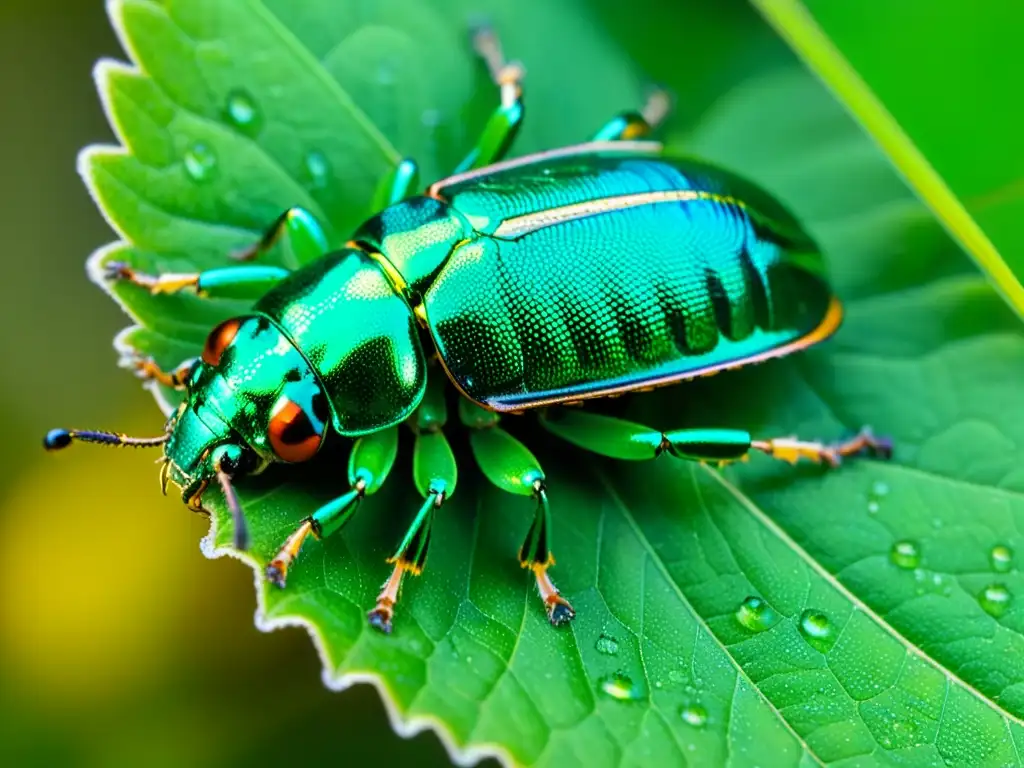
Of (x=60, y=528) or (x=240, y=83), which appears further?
(x=60, y=528)

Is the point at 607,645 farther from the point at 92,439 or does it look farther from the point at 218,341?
the point at 92,439

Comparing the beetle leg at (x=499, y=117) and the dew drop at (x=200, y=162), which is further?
the beetle leg at (x=499, y=117)

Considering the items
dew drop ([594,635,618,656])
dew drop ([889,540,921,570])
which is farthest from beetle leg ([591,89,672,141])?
dew drop ([594,635,618,656])

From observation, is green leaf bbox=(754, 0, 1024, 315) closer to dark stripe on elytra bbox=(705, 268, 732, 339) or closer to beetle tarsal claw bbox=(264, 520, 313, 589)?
dark stripe on elytra bbox=(705, 268, 732, 339)

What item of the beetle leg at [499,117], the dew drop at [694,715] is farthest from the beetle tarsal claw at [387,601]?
the beetle leg at [499,117]

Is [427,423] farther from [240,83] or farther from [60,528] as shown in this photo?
[60,528]

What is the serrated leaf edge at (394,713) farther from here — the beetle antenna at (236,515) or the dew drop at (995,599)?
the dew drop at (995,599)

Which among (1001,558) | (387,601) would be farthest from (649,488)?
(1001,558)

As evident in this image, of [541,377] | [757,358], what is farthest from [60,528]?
[757,358]
